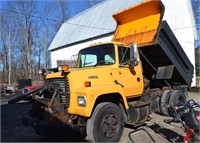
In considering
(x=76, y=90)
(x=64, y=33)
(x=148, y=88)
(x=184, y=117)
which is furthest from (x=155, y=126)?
(x=64, y=33)

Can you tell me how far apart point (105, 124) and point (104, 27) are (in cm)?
1709

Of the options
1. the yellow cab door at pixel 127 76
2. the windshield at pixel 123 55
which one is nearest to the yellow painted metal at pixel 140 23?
the windshield at pixel 123 55

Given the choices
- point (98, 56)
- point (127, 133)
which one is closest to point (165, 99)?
point (127, 133)

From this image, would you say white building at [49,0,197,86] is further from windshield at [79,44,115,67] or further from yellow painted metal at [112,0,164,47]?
windshield at [79,44,115,67]

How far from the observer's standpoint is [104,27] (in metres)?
21.2

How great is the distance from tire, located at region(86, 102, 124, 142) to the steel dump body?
8.48 ft

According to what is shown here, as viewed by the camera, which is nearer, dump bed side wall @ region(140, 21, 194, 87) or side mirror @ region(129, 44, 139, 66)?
side mirror @ region(129, 44, 139, 66)

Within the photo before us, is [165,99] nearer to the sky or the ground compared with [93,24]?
nearer to the ground

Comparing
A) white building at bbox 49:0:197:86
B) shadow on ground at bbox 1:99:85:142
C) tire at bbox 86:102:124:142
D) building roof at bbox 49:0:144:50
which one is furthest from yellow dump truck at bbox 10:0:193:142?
building roof at bbox 49:0:144:50

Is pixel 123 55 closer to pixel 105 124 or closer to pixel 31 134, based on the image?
pixel 105 124

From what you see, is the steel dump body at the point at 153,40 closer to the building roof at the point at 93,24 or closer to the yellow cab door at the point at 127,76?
the yellow cab door at the point at 127,76

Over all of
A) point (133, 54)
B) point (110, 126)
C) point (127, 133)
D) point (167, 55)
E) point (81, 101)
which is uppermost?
point (167, 55)

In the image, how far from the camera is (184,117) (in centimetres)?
508

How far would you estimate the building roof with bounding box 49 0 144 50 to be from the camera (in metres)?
21.0
